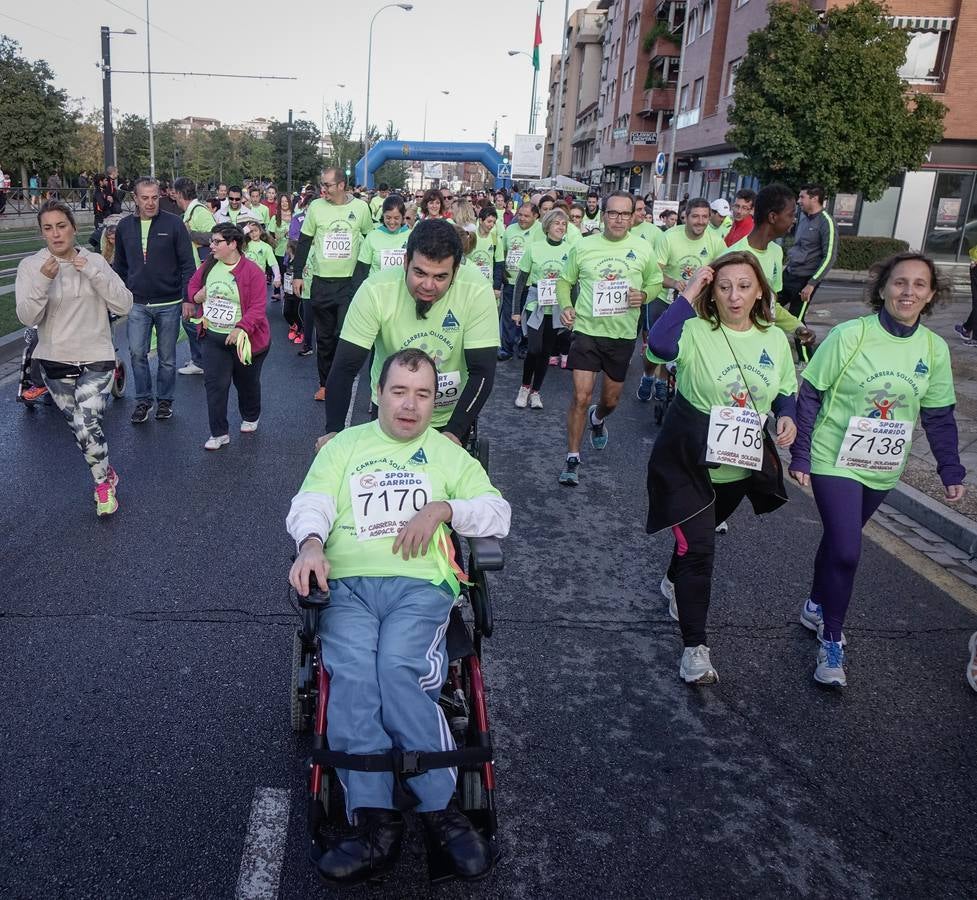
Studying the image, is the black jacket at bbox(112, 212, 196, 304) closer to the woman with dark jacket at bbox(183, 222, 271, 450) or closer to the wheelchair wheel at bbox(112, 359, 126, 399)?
the woman with dark jacket at bbox(183, 222, 271, 450)

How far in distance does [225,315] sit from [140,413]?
1320mm

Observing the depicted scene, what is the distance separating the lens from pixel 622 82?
58344mm

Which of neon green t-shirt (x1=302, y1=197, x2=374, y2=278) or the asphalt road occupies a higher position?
neon green t-shirt (x1=302, y1=197, x2=374, y2=278)

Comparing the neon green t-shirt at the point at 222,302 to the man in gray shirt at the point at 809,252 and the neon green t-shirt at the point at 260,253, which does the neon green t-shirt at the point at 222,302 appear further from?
the man in gray shirt at the point at 809,252

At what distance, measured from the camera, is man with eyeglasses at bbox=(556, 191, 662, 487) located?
6863mm

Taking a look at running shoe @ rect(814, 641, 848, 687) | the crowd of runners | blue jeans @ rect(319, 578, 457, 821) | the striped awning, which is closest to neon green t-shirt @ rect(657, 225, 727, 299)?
the crowd of runners

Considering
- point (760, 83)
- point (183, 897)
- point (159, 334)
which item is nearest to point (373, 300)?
point (183, 897)

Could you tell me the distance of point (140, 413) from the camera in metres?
8.12

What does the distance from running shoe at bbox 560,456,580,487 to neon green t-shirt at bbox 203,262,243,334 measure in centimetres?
310

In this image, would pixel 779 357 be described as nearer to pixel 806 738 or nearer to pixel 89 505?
pixel 806 738

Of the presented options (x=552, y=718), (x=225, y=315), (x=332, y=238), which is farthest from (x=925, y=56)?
(x=552, y=718)

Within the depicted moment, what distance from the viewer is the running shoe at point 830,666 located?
13.3 feet

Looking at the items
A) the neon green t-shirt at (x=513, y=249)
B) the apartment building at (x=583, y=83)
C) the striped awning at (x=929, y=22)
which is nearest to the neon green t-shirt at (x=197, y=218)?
the neon green t-shirt at (x=513, y=249)

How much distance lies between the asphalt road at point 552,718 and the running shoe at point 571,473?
0.57m
